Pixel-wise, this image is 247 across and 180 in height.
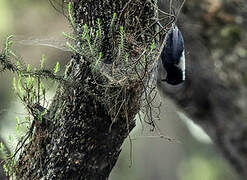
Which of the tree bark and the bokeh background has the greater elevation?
the bokeh background

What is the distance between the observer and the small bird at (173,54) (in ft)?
6.30

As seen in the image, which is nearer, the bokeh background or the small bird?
the small bird

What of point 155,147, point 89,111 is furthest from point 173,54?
point 155,147

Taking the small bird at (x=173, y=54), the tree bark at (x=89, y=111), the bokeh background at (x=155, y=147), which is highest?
the bokeh background at (x=155, y=147)

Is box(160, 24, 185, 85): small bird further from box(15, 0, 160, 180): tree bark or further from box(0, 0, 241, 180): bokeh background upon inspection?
box(0, 0, 241, 180): bokeh background

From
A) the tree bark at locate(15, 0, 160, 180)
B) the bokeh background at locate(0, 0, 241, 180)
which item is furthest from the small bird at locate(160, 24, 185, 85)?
the bokeh background at locate(0, 0, 241, 180)

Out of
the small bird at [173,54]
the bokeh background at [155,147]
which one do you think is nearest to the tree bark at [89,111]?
the small bird at [173,54]

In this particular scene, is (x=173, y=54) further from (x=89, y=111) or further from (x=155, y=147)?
(x=155, y=147)

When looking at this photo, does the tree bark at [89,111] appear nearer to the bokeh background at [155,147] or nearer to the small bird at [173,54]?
the small bird at [173,54]

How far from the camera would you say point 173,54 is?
1.95m

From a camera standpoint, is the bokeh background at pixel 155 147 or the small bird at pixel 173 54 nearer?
the small bird at pixel 173 54

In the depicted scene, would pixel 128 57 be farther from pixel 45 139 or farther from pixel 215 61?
pixel 215 61

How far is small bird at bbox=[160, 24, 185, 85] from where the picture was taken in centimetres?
192

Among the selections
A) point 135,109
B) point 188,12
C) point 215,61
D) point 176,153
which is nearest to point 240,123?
point 215,61
